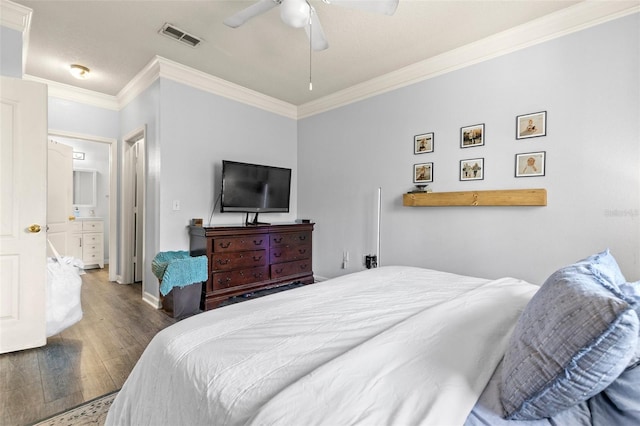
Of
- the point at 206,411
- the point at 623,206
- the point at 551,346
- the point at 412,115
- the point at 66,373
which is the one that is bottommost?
the point at 66,373

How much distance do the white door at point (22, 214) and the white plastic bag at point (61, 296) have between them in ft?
0.23

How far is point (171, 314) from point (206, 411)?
2.61m

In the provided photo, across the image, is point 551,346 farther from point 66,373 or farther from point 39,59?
point 39,59

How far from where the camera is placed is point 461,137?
9.64 ft

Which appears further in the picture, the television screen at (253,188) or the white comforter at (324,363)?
the television screen at (253,188)

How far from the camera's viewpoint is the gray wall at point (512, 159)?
218cm

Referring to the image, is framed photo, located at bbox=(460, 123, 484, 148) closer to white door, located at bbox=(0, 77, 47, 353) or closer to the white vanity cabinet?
white door, located at bbox=(0, 77, 47, 353)

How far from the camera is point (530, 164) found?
8.36 ft

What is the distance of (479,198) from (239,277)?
2678mm

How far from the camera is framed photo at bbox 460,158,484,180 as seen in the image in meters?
2.81

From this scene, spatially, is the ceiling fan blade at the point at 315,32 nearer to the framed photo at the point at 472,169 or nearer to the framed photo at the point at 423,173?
the framed photo at the point at 423,173

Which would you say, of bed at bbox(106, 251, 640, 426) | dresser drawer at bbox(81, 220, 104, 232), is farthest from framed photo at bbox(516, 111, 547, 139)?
dresser drawer at bbox(81, 220, 104, 232)

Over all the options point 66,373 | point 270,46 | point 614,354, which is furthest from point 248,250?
point 614,354

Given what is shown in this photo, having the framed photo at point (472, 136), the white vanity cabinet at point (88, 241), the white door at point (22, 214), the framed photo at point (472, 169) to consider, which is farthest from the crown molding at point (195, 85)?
the framed photo at point (472, 169)
